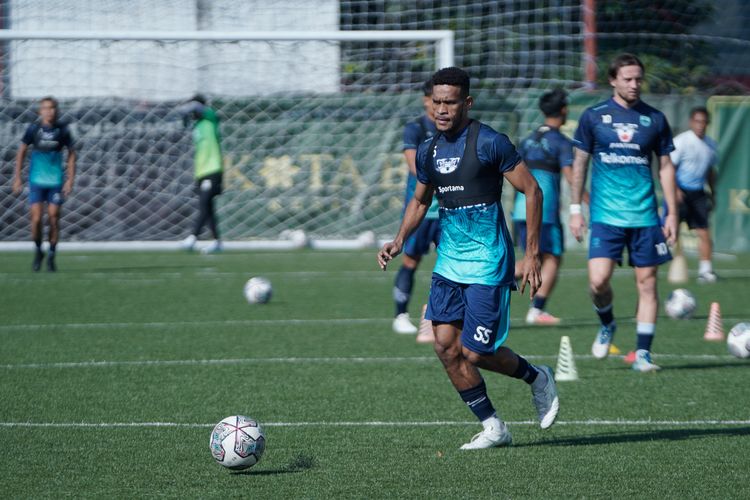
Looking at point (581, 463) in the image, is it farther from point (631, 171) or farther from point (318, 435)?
point (631, 171)

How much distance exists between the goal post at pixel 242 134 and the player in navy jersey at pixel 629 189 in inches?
488

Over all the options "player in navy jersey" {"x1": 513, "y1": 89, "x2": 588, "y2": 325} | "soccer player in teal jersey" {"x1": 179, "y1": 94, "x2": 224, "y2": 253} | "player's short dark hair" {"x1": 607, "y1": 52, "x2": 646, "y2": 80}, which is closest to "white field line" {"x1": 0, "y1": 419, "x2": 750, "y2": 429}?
"player's short dark hair" {"x1": 607, "y1": 52, "x2": 646, "y2": 80}

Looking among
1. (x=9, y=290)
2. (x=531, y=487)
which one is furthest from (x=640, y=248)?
(x=9, y=290)

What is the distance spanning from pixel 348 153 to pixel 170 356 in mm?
13290

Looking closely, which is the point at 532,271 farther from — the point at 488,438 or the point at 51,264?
the point at 51,264

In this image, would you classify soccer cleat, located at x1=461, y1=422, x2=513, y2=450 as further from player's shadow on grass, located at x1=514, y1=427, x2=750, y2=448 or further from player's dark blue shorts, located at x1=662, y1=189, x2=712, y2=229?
player's dark blue shorts, located at x1=662, y1=189, x2=712, y2=229

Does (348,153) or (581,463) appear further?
(348,153)

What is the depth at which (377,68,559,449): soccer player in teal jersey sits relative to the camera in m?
6.24

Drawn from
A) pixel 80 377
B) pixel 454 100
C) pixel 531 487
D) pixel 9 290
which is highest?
pixel 454 100

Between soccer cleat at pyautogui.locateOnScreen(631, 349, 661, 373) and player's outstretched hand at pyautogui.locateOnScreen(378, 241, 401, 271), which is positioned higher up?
player's outstretched hand at pyautogui.locateOnScreen(378, 241, 401, 271)

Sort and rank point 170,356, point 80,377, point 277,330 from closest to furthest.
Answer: point 80,377 < point 170,356 < point 277,330

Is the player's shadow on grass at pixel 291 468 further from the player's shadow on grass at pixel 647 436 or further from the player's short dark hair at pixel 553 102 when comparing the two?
the player's short dark hair at pixel 553 102

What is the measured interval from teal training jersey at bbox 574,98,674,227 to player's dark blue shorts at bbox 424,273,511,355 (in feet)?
9.25

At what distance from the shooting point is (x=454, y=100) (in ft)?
20.4
